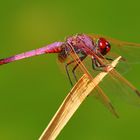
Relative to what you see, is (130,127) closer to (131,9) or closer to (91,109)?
(91,109)

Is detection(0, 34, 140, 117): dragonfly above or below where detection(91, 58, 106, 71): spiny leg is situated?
above

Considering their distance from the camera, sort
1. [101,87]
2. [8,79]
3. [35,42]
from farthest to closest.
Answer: [35,42]
[8,79]
[101,87]

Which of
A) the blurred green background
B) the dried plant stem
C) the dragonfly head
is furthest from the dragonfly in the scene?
the dried plant stem

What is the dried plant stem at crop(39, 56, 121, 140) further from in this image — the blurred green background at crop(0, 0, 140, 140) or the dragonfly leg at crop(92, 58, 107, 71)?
the blurred green background at crop(0, 0, 140, 140)

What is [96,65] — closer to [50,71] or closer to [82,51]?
[82,51]

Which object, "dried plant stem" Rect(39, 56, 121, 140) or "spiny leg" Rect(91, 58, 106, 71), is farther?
"spiny leg" Rect(91, 58, 106, 71)

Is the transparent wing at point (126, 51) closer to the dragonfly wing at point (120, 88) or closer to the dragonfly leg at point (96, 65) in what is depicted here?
the dragonfly leg at point (96, 65)

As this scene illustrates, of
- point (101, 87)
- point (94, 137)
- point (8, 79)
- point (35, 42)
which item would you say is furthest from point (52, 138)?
point (35, 42)
